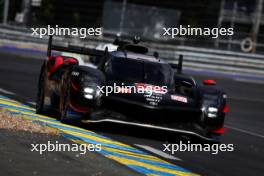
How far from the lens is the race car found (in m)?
11.6

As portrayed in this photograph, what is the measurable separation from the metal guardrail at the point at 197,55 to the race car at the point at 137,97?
20.6 metres

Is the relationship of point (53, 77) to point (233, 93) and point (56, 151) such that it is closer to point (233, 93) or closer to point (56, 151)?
point (56, 151)

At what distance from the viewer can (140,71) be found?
41.4 ft

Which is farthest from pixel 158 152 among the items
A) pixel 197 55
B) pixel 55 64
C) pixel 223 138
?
pixel 197 55

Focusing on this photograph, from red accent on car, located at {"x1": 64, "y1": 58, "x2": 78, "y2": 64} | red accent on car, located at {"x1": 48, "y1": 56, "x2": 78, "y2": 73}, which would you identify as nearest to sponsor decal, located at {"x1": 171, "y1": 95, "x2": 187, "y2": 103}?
red accent on car, located at {"x1": 64, "y1": 58, "x2": 78, "y2": 64}

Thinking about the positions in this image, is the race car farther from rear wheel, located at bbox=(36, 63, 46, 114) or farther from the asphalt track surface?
the asphalt track surface

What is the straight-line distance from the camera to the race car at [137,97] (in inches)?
456

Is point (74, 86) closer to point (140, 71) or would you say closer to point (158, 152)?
point (140, 71)

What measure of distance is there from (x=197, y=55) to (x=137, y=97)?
22.5m

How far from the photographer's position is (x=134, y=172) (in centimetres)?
835

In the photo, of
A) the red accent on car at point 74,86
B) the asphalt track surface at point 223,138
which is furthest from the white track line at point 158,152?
the red accent on car at point 74,86

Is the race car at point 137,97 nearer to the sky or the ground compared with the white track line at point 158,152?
nearer to the sky

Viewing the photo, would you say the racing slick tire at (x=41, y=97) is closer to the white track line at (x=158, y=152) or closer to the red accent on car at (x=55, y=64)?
the red accent on car at (x=55, y=64)

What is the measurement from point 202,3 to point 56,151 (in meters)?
32.0
